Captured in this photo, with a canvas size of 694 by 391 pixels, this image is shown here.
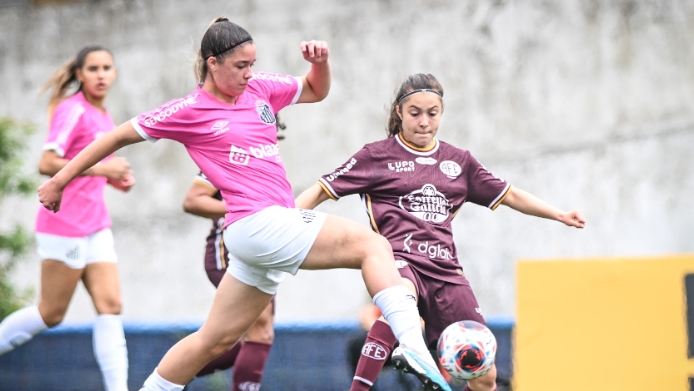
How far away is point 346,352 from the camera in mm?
6238

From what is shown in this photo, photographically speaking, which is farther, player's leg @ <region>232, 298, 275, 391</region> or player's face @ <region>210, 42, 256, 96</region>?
player's leg @ <region>232, 298, 275, 391</region>

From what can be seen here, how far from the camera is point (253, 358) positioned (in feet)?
16.4

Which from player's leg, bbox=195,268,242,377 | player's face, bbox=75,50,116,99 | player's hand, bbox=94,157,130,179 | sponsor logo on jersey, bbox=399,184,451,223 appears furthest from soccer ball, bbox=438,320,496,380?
player's face, bbox=75,50,116,99

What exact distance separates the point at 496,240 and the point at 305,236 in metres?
5.10

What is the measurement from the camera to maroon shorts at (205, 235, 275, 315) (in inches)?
208

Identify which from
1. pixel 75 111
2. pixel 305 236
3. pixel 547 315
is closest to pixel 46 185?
pixel 305 236

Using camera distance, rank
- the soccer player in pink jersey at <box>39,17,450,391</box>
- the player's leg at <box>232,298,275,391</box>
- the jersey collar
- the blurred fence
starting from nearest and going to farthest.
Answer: the soccer player in pink jersey at <box>39,17,450,391</box> → the jersey collar → the player's leg at <box>232,298,275,391</box> → the blurred fence

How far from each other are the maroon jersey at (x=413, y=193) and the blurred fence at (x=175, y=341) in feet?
5.50

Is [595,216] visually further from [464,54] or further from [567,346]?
[567,346]

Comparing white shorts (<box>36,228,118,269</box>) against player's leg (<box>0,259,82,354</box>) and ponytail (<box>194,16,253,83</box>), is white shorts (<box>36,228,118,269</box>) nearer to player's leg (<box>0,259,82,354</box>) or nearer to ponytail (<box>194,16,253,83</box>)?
player's leg (<box>0,259,82,354</box>)

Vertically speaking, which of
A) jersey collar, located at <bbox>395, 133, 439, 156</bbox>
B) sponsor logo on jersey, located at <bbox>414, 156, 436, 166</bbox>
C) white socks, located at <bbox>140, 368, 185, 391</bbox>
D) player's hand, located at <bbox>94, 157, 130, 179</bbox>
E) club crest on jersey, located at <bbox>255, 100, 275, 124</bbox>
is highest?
club crest on jersey, located at <bbox>255, 100, 275, 124</bbox>

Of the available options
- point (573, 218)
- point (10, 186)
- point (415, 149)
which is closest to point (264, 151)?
point (415, 149)

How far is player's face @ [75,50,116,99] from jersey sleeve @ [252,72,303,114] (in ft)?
5.23

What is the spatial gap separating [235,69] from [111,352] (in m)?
2.05
